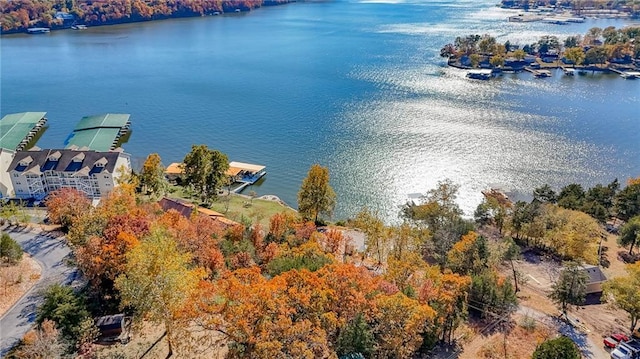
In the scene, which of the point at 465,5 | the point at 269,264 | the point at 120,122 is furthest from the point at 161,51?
the point at 465,5

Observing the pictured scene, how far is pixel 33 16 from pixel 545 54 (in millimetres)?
138808

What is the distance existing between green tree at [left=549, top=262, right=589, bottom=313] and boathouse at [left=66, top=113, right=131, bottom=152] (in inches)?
1972

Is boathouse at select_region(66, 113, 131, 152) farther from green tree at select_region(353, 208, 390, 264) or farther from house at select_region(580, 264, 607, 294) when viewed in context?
house at select_region(580, 264, 607, 294)

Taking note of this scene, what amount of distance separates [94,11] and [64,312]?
146m

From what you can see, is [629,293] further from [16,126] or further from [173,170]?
[16,126]

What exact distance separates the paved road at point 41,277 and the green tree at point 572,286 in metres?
28.5

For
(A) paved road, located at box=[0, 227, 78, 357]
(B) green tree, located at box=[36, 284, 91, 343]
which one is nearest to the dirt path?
(A) paved road, located at box=[0, 227, 78, 357]

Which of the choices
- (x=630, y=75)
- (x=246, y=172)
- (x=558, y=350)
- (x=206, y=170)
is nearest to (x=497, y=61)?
(x=630, y=75)

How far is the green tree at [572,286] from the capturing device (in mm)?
27078

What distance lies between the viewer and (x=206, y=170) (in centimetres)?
4488

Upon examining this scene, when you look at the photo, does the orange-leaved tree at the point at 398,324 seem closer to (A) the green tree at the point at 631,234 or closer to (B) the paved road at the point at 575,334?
(B) the paved road at the point at 575,334

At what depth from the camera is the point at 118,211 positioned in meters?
30.2

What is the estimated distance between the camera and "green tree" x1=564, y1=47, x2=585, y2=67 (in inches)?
3937

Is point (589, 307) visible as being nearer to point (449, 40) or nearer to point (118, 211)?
point (118, 211)
